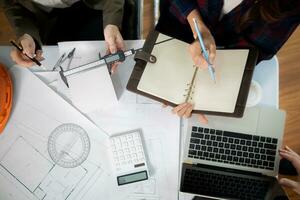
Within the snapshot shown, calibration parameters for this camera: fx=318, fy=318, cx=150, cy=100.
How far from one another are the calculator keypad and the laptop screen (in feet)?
0.43

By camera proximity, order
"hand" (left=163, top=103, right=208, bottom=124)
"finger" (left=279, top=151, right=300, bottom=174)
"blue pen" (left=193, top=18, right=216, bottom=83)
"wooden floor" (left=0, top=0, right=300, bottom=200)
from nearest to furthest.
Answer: "blue pen" (left=193, top=18, right=216, bottom=83), "hand" (left=163, top=103, right=208, bottom=124), "finger" (left=279, top=151, right=300, bottom=174), "wooden floor" (left=0, top=0, right=300, bottom=200)

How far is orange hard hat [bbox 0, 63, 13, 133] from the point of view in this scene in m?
0.92

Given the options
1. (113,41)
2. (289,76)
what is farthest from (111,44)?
(289,76)

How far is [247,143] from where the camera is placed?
0.89 m

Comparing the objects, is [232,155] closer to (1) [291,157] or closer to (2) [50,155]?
(1) [291,157]

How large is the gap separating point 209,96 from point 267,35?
23cm

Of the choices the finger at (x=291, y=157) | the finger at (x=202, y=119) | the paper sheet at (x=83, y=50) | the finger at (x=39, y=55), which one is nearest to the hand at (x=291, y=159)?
the finger at (x=291, y=157)

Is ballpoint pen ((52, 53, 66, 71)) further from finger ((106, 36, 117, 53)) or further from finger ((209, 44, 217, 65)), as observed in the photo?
finger ((209, 44, 217, 65))

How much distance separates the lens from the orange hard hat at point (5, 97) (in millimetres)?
919

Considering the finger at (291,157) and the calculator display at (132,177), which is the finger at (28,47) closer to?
→ the calculator display at (132,177)

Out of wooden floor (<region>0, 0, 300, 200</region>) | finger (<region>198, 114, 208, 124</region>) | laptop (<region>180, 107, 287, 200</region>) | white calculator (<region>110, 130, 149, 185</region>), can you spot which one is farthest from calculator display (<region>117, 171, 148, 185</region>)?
wooden floor (<region>0, 0, 300, 200</region>)

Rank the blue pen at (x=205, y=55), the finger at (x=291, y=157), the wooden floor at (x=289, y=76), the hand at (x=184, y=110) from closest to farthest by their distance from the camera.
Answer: the blue pen at (x=205, y=55)
the hand at (x=184, y=110)
the finger at (x=291, y=157)
the wooden floor at (x=289, y=76)

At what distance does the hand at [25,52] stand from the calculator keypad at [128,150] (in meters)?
0.34

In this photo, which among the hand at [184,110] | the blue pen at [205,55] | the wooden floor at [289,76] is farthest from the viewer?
the wooden floor at [289,76]
